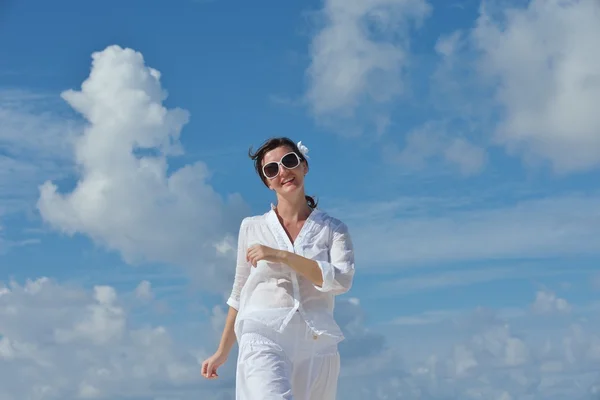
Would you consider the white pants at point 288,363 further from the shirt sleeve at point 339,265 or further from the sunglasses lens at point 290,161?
the sunglasses lens at point 290,161

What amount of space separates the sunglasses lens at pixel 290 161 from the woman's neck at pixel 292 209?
0.96 feet

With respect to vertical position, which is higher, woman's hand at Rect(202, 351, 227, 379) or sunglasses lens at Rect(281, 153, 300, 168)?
sunglasses lens at Rect(281, 153, 300, 168)

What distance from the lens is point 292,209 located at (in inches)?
331

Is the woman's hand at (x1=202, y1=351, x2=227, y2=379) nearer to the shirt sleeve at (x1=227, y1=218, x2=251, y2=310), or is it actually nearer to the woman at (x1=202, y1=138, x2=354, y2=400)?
the woman at (x1=202, y1=138, x2=354, y2=400)

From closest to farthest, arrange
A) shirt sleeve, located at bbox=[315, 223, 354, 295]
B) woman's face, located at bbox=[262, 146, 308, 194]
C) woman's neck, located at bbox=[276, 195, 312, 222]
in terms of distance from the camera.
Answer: shirt sleeve, located at bbox=[315, 223, 354, 295] < woman's face, located at bbox=[262, 146, 308, 194] < woman's neck, located at bbox=[276, 195, 312, 222]

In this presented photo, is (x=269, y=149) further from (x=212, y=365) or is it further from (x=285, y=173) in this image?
(x=212, y=365)

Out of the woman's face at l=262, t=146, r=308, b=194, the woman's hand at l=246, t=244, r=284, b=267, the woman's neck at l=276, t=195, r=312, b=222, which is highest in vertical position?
the woman's face at l=262, t=146, r=308, b=194

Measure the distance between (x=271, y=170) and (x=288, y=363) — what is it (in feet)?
4.96

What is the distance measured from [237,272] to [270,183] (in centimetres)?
78

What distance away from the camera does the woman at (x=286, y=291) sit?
782cm

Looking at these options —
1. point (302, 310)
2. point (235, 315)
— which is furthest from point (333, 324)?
point (235, 315)

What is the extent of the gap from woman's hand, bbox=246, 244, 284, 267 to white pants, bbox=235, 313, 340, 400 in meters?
0.52

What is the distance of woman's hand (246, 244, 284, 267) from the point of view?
7.74 metres

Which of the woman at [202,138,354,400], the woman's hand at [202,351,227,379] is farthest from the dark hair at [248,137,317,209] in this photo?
the woman's hand at [202,351,227,379]
